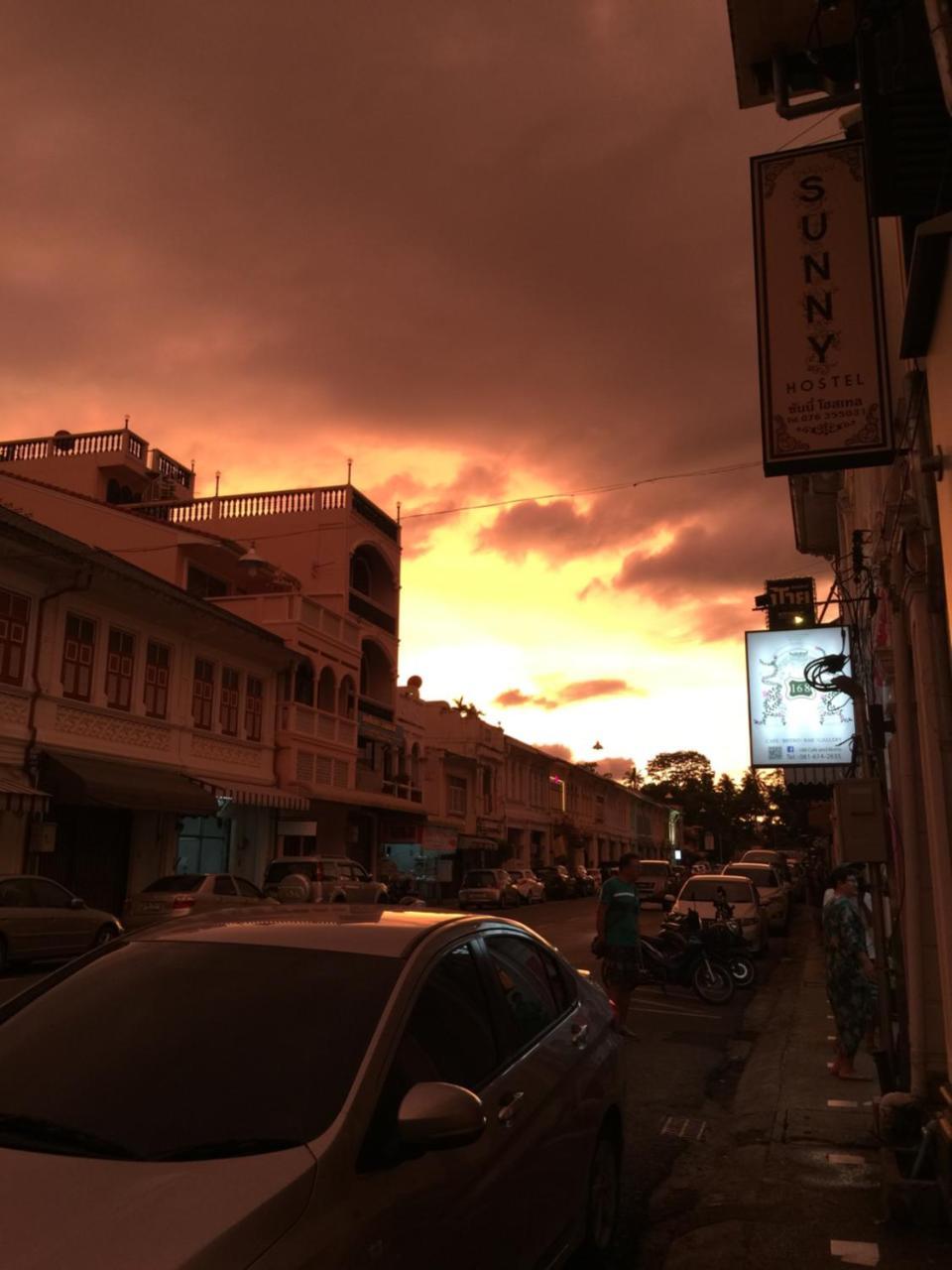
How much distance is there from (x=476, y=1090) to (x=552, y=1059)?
0.77 meters

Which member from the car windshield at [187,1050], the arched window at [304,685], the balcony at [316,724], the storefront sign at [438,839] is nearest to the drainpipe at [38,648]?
the balcony at [316,724]

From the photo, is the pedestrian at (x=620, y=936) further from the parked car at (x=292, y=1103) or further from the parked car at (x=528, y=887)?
the parked car at (x=528, y=887)

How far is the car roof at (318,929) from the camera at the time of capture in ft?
11.4

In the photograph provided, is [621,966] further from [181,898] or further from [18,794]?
[18,794]

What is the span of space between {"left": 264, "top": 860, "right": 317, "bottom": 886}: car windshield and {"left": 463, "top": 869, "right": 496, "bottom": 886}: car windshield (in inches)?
605

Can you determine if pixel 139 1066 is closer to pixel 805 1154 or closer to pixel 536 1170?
pixel 536 1170

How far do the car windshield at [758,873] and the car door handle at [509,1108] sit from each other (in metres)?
23.1

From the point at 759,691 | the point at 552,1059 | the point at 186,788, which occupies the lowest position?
the point at 552,1059

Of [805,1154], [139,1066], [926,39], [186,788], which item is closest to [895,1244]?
[805,1154]

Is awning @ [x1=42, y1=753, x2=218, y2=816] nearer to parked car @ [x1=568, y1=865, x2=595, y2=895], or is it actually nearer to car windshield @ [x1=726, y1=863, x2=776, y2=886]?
car windshield @ [x1=726, y1=863, x2=776, y2=886]

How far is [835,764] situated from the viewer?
72.6 feet

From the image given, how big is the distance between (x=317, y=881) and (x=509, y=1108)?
66.8ft

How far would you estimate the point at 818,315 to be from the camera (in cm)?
781

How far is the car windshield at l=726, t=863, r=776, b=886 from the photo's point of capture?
83.7 ft
